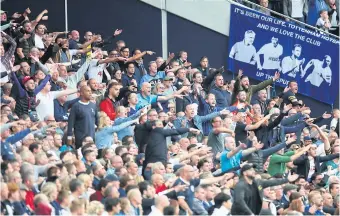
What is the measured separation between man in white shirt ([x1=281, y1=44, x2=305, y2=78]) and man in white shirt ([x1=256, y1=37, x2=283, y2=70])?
5.7 inches

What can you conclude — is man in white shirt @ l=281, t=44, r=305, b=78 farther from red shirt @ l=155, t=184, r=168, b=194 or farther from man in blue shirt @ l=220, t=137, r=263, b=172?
red shirt @ l=155, t=184, r=168, b=194

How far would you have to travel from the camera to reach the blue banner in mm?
30859

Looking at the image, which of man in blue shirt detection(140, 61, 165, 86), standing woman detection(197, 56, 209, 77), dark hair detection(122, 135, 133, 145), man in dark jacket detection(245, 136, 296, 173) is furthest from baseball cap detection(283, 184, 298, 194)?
standing woman detection(197, 56, 209, 77)

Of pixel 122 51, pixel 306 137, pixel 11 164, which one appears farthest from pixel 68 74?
pixel 11 164

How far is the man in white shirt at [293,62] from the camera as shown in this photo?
30844 millimetres

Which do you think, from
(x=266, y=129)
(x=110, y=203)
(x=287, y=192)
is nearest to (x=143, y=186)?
(x=110, y=203)

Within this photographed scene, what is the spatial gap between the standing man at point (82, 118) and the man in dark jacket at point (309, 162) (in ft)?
14.6

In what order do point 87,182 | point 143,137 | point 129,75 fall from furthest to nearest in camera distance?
point 129,75, point 143,137, point 87,182

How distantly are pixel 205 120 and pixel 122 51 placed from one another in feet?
10.5

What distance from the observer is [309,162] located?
25688 millimetres

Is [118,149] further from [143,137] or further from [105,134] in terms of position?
[143,137]

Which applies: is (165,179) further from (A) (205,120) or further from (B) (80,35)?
(B) (80,35)

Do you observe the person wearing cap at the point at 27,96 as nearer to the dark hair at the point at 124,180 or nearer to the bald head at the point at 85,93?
the bald head at the point at 85,93

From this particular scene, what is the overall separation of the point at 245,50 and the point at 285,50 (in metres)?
0.87
